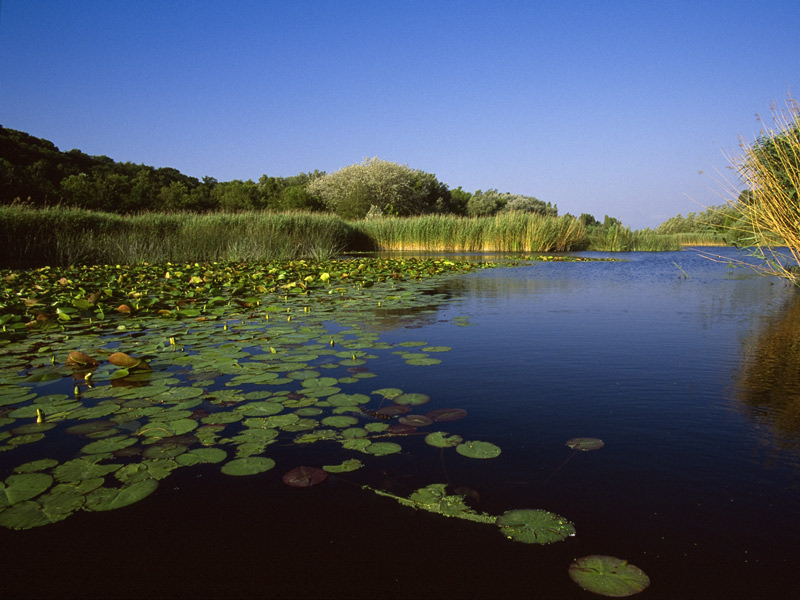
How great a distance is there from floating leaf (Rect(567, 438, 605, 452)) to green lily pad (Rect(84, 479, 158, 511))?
1420 millimetres

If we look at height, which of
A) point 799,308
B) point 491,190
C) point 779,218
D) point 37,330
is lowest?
point 37,330

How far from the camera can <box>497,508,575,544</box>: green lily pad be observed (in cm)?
122

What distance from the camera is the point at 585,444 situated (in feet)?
5.77

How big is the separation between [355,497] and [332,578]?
336 millimetres

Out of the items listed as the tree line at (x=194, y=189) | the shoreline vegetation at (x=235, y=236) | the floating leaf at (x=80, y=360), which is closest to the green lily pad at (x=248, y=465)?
the floating leaf at (x=80, y=360)

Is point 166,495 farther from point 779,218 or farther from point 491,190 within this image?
point 491,190

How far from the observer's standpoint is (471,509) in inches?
53.0

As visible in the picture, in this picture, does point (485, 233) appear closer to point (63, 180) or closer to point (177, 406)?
point (177, 406)

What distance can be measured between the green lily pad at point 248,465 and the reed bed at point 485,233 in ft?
64.3

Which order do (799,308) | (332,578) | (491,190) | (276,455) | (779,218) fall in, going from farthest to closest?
1. (491,190)
2. (799,308)
3. (779,218)
4. (276,455)
5. (332,578)

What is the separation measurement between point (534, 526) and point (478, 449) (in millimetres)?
459

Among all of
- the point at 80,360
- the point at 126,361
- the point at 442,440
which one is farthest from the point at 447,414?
the point at 80,360

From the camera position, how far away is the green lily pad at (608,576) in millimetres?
1042

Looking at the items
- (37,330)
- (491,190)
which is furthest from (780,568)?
(491,190)
